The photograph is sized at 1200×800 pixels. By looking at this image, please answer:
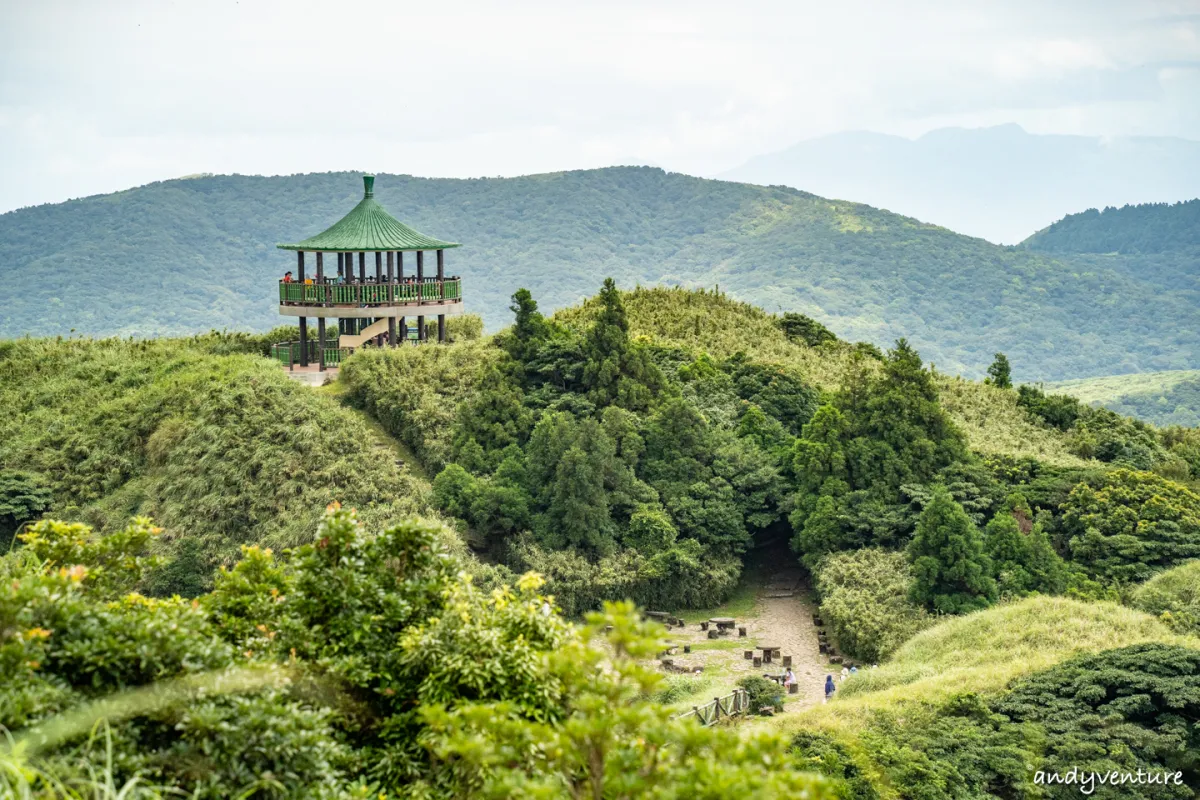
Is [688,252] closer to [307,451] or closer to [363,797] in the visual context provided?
[307,451]

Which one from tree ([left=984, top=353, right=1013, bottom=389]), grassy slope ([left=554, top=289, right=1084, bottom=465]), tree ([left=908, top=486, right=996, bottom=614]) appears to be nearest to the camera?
tree ([left=908, top=486, right=996, bottom=614])

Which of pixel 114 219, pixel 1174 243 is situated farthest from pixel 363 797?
pixel 1174 243

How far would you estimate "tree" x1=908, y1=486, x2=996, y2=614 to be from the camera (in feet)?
65.5

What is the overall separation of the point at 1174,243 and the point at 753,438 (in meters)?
110

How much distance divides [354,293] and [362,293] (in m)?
0.16

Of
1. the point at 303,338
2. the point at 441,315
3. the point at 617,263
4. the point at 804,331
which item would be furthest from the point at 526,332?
the point at 617,263

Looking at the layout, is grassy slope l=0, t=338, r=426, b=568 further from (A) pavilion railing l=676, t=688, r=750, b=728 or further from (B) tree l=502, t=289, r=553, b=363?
(A) pavilion railing l=676, t=688, r=750, b=728

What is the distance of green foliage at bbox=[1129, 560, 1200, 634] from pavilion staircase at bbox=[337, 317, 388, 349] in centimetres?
1527

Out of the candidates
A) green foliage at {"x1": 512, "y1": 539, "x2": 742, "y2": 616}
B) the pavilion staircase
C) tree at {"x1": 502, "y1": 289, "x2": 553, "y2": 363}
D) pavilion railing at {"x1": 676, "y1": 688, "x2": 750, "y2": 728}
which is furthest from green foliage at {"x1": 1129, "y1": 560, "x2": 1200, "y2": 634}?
the pavilion staircase

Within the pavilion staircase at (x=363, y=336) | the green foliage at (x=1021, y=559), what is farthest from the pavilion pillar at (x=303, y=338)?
the green foliage at (x=1021, y=559)

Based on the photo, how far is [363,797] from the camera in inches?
280

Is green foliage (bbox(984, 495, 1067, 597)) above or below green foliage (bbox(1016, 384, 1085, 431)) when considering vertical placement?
below

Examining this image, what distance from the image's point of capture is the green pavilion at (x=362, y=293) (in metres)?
26.4

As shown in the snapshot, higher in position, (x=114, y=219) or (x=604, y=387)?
(x=114, y=219)
